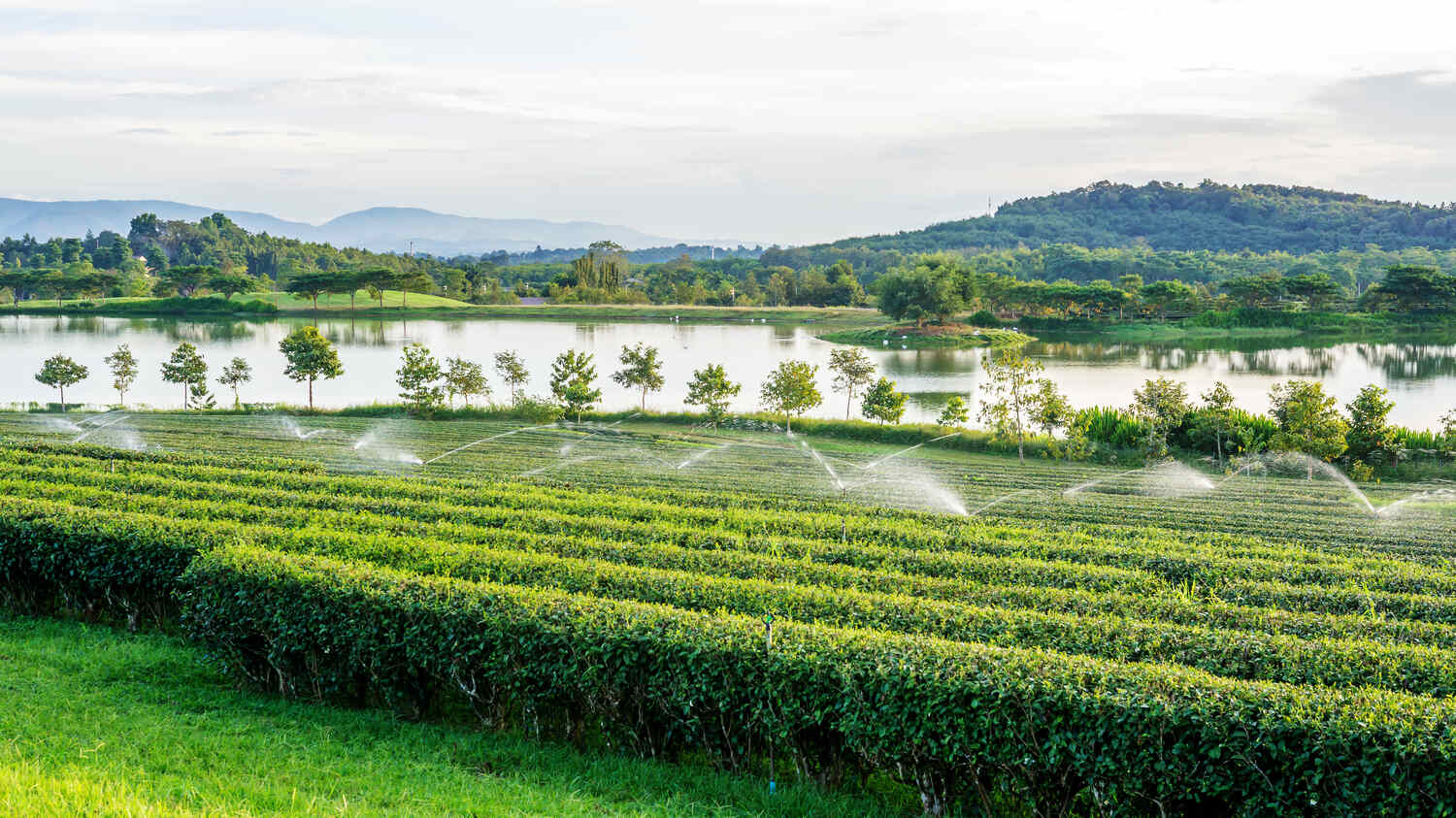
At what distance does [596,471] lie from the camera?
81.4 feet

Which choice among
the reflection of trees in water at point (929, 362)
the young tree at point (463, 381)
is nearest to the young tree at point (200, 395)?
the young tree at point (463, 381)

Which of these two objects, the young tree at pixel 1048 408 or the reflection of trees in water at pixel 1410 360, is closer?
the young tree at pixel 1048 408

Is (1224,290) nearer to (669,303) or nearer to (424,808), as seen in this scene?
(669,303)

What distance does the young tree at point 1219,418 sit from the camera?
30.9 m

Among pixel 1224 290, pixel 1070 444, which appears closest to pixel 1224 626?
pixel 1070 444

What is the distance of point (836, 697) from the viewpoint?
7.15 m

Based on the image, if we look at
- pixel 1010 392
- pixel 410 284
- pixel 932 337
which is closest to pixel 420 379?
pixel 1010 392

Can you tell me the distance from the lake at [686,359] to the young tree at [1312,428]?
16.4 meters

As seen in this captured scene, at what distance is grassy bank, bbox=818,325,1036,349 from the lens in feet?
298

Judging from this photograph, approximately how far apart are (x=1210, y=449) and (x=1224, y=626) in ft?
80.5

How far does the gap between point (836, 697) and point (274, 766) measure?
4.19 meters

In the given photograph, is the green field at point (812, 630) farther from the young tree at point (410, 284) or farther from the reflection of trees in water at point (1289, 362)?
the young tree at point (410, 284)

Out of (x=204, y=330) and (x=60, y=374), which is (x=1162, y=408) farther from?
(x=204, y=330)

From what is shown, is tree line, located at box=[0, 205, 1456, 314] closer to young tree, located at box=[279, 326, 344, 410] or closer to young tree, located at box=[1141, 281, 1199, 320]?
young tree, located at box=[1141, 281, 1199, 320]
